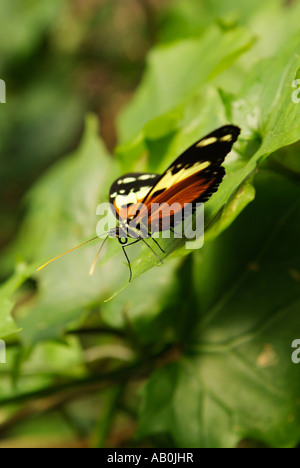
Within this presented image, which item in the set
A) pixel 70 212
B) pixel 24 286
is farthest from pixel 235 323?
pixel 24 286

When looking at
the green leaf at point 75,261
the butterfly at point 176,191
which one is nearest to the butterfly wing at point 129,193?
the butterfly at point 176,191

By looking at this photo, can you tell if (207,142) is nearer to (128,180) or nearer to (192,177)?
(192,177)

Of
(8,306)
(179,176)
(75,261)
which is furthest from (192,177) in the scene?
(75,261)

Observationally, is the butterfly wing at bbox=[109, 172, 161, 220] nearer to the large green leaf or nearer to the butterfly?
the butterfly

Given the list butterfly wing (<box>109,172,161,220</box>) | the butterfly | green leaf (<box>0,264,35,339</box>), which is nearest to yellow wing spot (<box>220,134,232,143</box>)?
the butterfly

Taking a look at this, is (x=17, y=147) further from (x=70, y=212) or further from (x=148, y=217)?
(x=148, y=217)

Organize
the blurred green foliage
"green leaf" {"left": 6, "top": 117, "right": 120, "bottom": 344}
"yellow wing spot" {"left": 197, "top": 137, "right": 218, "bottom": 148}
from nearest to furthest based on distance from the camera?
"yellow wing spot" {"left": 197, "top": 137, "right": 218, "bottom": 148}, the blurred green foliage, "green leaf" {"left": 6, "top": 117, "right": 120, "bottom": 344}
